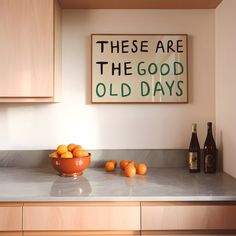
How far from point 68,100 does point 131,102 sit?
1.45 ft

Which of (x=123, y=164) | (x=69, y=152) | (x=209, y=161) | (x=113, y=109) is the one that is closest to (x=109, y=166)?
(x=123, y=164)

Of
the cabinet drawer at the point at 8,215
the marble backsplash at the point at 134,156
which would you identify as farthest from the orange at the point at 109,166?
the cabinet drawer at the point at 8,215

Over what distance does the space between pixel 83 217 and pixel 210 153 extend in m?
0.97

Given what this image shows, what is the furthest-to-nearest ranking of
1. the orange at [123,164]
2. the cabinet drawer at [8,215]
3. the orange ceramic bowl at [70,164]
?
the orange at [123,164] < the orange ceramic bowl at [70,164] < the cabinet drawer at [8,215]

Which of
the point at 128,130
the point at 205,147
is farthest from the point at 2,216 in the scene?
the point at 205,147

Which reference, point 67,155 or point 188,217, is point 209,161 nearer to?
point 188,217

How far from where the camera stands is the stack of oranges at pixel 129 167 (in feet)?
5.54

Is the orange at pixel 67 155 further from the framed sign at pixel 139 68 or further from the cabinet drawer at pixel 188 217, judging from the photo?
the cabinet drawer at pixel 188 217

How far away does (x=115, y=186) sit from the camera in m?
1.48

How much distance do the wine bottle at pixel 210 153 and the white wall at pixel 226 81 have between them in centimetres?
6

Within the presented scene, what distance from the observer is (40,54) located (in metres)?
1.68

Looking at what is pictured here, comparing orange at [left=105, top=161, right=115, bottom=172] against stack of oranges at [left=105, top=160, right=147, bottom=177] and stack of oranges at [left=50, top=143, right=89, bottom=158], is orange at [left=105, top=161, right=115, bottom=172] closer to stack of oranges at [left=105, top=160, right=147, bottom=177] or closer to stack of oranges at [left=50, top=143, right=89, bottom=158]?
stack of oranges at [left=105, top=160, right=147, bottom=177]

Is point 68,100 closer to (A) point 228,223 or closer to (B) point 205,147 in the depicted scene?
(B) point 205,147

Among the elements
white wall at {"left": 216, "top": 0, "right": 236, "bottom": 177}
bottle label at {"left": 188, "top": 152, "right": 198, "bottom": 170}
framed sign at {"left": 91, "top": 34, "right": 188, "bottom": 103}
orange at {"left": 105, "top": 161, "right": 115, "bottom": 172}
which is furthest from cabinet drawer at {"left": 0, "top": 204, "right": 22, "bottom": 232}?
white wall at {"left": 216, "top": 0, "right": 236, "bottom": 177}
